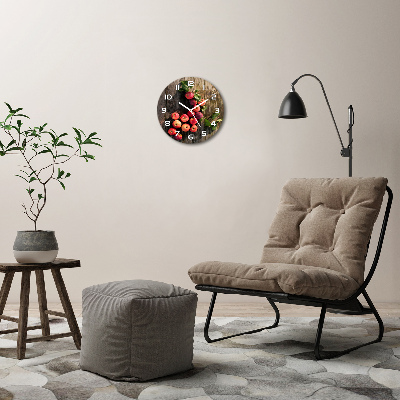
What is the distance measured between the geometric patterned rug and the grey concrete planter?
43 cm

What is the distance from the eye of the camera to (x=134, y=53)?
4.29 m

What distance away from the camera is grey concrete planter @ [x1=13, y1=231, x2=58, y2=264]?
2727mm

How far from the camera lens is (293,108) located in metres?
3.79

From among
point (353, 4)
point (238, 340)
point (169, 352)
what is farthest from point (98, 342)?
point (353, 4)

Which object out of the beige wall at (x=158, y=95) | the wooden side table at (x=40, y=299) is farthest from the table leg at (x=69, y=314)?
the beige wall at (x=158, y=95)

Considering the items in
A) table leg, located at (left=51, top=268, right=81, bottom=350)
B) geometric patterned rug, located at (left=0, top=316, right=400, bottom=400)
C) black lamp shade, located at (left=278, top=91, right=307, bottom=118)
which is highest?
black lamp shade, located at (left=278, top=91, right=307, bottom=118)

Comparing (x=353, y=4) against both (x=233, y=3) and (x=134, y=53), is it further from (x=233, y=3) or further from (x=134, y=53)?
(x=134, y=53)

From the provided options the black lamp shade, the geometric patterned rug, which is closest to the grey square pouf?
the geometric patterned rug

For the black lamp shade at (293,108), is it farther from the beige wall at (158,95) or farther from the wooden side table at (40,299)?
the wooden side table at (40,299)

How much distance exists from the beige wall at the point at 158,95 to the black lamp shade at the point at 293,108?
17.7 inches

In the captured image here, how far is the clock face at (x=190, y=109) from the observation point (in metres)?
4.27

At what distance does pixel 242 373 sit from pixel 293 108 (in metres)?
1.96

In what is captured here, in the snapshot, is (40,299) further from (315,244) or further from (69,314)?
(315,244)

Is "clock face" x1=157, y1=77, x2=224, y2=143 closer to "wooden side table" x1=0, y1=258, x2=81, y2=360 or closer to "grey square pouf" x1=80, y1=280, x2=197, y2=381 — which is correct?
"wooden side table" x1=0, y1=258, x2=81, y2=360
